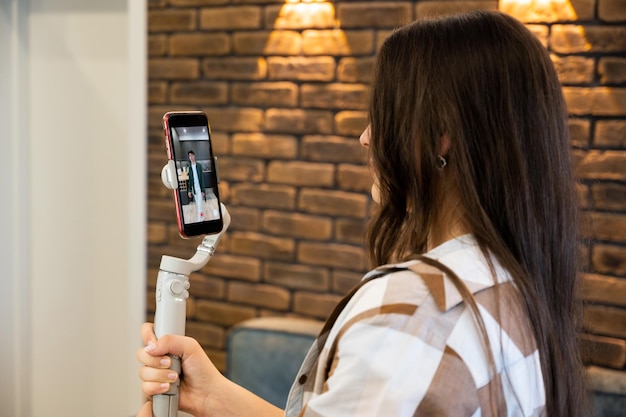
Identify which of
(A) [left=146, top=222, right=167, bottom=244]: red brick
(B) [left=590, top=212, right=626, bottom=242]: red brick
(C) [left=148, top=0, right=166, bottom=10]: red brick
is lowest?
(A) [left=146, top=222, right=167, bottom=244]: red brick

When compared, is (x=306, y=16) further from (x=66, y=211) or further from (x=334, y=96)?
(x=66, y=211)

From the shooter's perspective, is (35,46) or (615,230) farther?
(35,46)

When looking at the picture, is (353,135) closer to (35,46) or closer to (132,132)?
(132,132)

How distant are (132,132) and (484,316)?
227 centimetres

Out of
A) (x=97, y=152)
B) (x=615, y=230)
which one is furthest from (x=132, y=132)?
(x=615, y=230)

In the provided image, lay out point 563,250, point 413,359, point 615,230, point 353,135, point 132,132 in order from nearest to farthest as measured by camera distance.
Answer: point 413,359
point 563,250
point 615,230
point 353,135
point 132,132

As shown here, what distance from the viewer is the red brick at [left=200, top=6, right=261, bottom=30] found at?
2668mm

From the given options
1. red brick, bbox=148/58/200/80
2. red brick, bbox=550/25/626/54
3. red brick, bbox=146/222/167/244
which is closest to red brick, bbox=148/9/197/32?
red brick, bbox=148/58/200/80

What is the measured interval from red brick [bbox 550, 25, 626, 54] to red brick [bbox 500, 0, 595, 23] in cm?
3

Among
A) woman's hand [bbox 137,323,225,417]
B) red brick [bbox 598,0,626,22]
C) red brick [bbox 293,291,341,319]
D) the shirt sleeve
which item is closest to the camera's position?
the shirt sleeve

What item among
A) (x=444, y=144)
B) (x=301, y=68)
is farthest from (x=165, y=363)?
(x=301, y=68)

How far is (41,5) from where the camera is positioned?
3262mm

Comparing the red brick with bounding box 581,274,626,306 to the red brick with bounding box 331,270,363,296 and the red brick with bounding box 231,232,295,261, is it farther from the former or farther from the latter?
the red brick with bounding box 231,232,295,261

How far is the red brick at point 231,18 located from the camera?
105 inches
